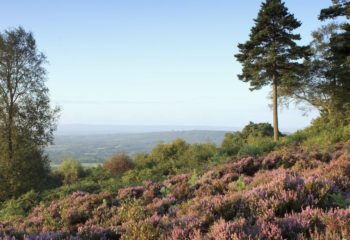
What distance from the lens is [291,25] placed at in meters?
34.1

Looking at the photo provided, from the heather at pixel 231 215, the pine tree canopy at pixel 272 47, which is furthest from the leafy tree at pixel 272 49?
the heather at pixel 231 215

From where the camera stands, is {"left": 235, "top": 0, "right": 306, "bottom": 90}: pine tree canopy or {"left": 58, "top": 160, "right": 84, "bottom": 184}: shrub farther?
{"left": 58, "top": 160, "right": 84, "bottom": 184}: shrub

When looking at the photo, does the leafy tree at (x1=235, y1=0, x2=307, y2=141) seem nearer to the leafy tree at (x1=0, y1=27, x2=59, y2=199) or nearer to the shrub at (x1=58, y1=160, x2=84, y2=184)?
the leafy tree at (x1=0, y1=27, x2=59, y2=199)

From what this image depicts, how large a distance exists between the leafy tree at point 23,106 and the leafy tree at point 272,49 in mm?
18758

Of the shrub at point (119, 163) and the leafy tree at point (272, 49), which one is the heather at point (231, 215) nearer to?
the leafy tree at point (272, 49)

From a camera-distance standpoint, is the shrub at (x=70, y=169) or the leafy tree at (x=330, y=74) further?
the shrub at (x=70, y=169)

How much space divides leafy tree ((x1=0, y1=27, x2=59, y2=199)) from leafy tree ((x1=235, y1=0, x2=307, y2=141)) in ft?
61.5

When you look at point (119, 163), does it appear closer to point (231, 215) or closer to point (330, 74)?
point (330, 74)

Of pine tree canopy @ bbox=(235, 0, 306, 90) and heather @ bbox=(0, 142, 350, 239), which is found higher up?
pine tree canopy @ bbox=(235, 0, 306, 90)

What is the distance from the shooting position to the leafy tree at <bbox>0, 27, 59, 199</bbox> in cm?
2923

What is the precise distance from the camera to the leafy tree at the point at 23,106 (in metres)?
29.2

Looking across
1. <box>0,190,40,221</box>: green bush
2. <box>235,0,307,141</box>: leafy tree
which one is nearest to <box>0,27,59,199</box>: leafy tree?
<box>0,190,40,221</box>: green bush

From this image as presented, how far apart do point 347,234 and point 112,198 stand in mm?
7186

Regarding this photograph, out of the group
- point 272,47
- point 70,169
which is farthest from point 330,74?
point 70,169
